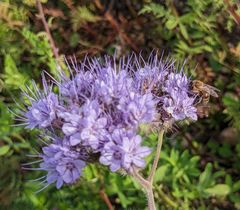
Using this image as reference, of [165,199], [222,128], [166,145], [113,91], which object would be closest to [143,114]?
[113,91]

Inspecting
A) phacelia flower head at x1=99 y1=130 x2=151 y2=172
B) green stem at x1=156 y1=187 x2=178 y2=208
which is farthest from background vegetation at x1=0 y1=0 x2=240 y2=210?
phacelia flower head at x1=99 y1=130 x2=151 y2=172

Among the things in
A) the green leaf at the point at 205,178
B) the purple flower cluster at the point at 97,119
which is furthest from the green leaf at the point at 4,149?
the green leaf at the point at 205,178

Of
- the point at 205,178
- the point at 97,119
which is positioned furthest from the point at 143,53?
the point at 97,119

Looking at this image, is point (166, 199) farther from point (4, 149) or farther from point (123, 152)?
point (123, 152)

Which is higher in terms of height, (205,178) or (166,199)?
(205,178)

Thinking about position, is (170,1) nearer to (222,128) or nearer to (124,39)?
(124,39)

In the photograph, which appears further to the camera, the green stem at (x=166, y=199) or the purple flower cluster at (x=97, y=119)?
the green stem at (x=166, y=199)

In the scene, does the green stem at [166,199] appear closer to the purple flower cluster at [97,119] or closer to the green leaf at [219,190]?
the green leaf at [219,190]
